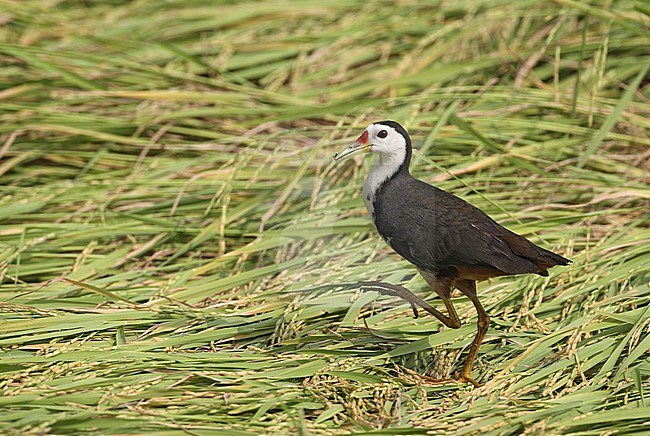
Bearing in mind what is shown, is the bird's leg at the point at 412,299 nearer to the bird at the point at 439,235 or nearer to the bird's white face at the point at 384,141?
the bird at the point at 439,235

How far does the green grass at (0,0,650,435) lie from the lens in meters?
2.89

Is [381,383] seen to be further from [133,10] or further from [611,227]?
[133,10]

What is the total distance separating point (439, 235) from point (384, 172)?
333 mm

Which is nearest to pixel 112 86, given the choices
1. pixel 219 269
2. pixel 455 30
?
pixel 219 269

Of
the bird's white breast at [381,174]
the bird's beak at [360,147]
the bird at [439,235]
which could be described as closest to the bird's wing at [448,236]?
the bird at [439,235]

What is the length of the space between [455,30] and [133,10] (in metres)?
2.03

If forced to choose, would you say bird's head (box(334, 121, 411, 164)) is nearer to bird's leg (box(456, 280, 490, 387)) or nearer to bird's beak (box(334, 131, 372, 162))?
bird's beak (box(334, 131, 372, 162))

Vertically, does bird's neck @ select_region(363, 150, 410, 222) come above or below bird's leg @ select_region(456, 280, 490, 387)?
above

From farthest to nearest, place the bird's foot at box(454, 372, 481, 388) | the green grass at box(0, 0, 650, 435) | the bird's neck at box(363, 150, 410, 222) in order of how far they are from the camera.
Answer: the bird's neck at box(363, 150, 410, 222), the bird's foot at box(454, 372, 481, 388), the green grass at box(0, 0, 650, 435)

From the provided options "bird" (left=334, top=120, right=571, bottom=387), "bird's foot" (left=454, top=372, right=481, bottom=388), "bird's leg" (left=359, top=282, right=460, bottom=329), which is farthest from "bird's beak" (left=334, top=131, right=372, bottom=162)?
"bird's foot" (left=454, top=372, right=481, bottom=388)

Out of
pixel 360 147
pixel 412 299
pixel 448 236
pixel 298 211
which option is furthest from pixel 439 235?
pixel 298 211

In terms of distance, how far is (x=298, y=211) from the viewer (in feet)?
13.9

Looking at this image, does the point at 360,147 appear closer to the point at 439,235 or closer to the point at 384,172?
the point at 384,172

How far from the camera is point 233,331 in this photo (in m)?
3.32
